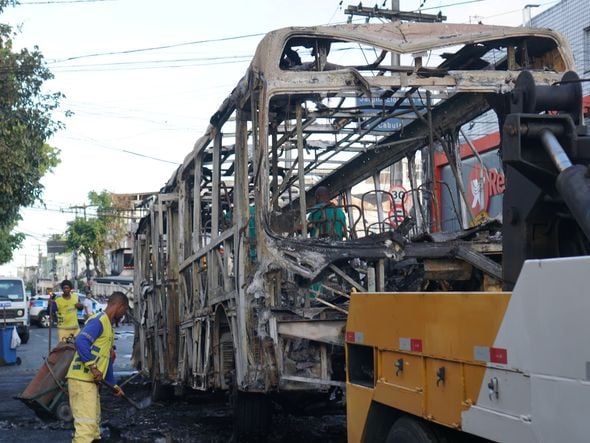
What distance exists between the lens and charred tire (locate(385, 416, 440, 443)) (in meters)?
4.19

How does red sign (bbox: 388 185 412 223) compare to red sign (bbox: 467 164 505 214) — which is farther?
red sign (bbox: 467 164 505 214)

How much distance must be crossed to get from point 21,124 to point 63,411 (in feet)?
25.4

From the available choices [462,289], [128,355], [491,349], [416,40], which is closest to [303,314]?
[462,289]

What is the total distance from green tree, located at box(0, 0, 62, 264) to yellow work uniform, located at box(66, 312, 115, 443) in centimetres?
907

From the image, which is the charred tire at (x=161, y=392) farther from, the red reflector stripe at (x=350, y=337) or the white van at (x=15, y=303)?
the white van at (x=15, y=303)

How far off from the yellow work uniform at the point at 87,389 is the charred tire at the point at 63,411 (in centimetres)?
236

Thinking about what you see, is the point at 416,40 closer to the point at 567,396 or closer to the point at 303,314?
the point at 303,314

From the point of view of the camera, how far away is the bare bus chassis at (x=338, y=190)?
Result: 6258mm

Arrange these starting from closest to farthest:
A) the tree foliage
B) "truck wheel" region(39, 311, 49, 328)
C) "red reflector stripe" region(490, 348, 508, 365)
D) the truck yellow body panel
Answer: "red reflector stripe" region(490, 348, 508, 365), the truck yellow body panel, "truck wheel" region(39, 311, 49, 328), the tree foliage

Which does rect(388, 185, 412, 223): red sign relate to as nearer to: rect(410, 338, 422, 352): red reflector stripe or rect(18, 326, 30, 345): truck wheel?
rect(410, 338, 422, 352): red reflector stripe

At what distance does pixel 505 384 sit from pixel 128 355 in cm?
1736

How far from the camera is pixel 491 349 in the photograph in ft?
11.6

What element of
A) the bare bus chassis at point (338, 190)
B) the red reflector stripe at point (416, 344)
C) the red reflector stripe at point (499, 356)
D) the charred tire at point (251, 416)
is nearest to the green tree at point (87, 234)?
the bare bus chassis at point (338, 190)

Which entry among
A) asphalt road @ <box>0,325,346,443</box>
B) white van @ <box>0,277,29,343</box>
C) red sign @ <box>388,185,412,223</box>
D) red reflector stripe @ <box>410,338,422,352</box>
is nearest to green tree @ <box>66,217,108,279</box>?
white van @ <box>0,277,29,343</box>
